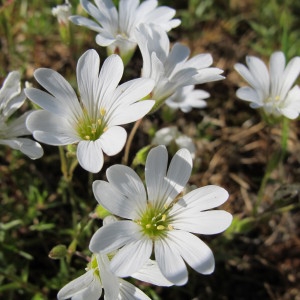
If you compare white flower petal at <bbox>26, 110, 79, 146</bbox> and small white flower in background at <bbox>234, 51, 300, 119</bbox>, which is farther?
small white flower in background at <bbox>234, 51, 300, 119</bbox>

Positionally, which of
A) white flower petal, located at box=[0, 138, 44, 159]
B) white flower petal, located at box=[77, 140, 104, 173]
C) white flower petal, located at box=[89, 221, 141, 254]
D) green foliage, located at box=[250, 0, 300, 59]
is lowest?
green foliage, located at box=[250, 0, 300, 59]

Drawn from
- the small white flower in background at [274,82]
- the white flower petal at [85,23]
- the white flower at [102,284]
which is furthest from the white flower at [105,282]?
the small white flower in background at [274,82]

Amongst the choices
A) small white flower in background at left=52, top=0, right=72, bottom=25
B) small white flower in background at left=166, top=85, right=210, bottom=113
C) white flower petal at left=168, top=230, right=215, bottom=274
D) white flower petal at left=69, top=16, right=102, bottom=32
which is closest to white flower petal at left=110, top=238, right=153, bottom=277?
white flower petal at left=168, top=230, right=215, bottom=274

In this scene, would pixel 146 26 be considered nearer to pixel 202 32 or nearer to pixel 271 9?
pixel 202 32

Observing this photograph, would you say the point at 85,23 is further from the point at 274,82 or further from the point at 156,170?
the point at 274,82

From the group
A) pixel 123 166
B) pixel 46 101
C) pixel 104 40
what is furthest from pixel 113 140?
pixel 104 40

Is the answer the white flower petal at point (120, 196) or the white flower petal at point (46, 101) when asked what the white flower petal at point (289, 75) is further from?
the white flower petal at point (46, 101)

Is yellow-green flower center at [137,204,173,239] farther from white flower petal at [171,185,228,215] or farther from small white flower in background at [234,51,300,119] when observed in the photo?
small white flower in background at [234,51,300,119]
